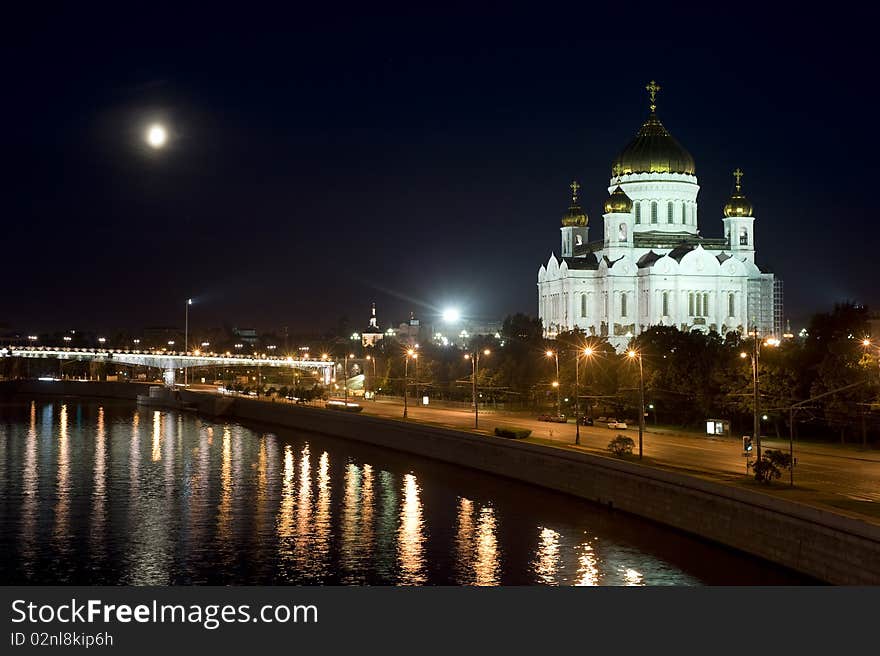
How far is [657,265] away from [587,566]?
60.1 metres

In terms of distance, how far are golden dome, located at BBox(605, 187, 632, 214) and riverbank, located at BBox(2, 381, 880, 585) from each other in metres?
34.6

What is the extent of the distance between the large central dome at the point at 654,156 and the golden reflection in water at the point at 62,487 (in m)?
44.9

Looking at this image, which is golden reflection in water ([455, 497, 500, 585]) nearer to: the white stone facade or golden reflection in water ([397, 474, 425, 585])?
golden reflection in water ([397, 474, 425, 585])

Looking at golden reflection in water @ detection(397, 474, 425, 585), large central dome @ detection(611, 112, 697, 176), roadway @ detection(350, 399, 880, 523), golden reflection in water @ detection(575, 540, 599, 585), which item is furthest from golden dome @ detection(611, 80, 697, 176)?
golden reflection in water @ detection(575, 540, 599, 585)

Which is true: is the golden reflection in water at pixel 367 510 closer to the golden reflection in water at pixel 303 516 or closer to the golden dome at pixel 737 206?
the golden reflection in water at pixel 303 516

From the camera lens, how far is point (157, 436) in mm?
69812

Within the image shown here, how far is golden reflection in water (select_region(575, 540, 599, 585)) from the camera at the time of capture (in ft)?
94.7

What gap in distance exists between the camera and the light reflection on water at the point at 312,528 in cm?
2962

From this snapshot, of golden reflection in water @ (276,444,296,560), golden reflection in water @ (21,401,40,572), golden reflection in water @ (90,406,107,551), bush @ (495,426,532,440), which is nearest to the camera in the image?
golden reflection in water @ (276,444,296,560)

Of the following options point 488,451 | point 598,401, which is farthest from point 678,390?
point 488,451

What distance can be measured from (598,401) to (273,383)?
73.0 m

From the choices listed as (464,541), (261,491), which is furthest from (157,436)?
(464,541)

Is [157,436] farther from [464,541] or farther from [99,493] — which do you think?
[464,541]

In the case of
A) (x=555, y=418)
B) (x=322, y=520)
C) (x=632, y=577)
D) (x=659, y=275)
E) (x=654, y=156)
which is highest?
(x=654, y=156)
